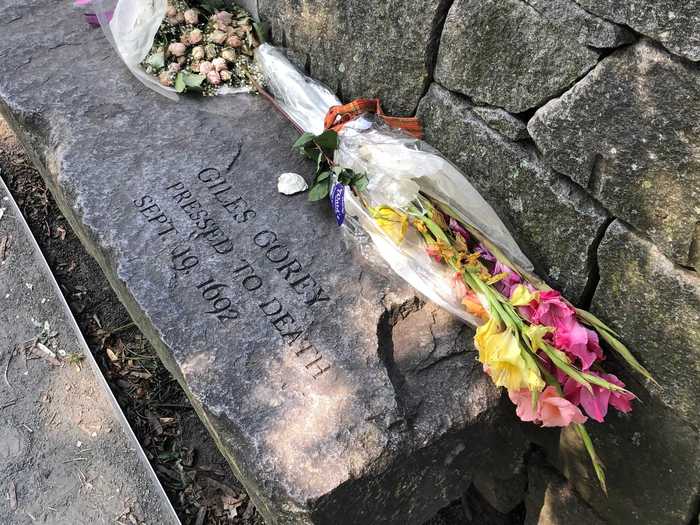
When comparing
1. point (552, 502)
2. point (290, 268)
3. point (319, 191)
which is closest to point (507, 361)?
point (290, 268)

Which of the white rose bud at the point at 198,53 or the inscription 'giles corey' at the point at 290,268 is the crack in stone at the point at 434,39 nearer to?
the inscription 'giles corey' at the point at 290,268

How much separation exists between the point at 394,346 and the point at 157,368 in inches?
54.8

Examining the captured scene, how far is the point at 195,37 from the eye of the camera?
273 cm

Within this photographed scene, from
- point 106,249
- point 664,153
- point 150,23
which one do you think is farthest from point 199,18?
point 664,153

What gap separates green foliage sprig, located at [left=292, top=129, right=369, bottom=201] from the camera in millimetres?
2102

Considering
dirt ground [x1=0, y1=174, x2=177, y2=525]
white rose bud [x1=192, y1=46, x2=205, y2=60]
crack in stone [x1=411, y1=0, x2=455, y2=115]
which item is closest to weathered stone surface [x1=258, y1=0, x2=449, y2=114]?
crack in stone [x1=411, y1=0, x2=455, y2=115]

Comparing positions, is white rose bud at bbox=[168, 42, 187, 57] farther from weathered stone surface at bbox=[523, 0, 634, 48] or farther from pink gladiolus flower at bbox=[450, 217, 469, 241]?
weathered stone surface at bbox=[523, 0, 634, 48]

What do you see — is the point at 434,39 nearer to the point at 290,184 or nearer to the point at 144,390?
the point at 290,184

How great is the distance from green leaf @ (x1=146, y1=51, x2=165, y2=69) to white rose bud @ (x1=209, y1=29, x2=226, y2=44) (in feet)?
0.70

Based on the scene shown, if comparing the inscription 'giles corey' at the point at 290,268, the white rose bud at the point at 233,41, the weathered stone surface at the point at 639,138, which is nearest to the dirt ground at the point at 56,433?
the inscription 'giles corey' at the point at 290,268

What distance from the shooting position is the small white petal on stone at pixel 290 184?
7.39 ft

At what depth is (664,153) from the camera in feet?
4.74

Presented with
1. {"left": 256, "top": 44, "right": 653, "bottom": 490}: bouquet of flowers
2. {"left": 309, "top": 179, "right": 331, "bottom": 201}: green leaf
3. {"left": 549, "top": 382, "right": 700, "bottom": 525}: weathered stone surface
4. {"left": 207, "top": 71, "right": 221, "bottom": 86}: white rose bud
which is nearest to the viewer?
{"left": 256, "top": 44, "right": 653, "bottom": 490}: bouquet of flowers

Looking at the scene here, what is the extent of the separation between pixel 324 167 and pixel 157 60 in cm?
94
